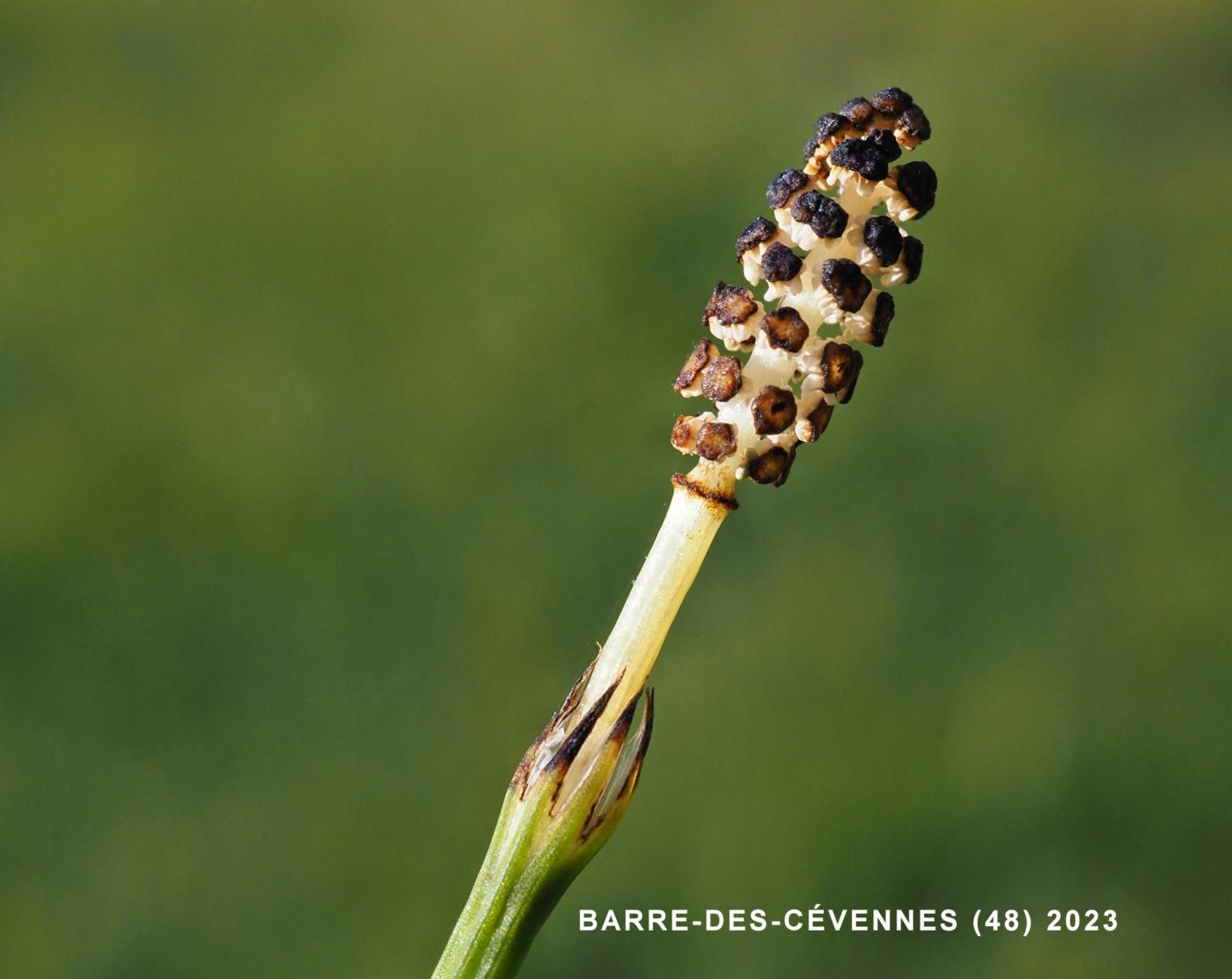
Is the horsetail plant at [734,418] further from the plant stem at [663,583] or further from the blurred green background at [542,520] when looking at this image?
the blurred green background at [542,520]

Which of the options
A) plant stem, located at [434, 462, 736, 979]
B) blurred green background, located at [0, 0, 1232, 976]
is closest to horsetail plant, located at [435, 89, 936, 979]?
plant stem, located at [434, 462, 736, 979]

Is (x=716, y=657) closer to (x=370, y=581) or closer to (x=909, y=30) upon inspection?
(x=370, y=581)

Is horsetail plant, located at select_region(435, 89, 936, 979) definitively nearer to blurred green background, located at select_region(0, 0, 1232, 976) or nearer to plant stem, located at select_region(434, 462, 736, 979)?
plant stem, located at select_region(434, 462, 736, 979)

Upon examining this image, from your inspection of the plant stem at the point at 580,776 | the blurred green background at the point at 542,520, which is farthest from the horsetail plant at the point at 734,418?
the blurred green background at the point at 542,520

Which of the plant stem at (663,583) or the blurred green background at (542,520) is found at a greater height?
the blurred green background at (542,520)

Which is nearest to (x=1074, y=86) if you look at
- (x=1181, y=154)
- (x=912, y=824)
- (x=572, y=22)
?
(x=1181, y=154)

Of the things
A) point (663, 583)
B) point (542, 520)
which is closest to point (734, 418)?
point (663, 583)

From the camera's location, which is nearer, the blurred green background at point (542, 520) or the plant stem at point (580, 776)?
the plant stem at point (580, 776)
